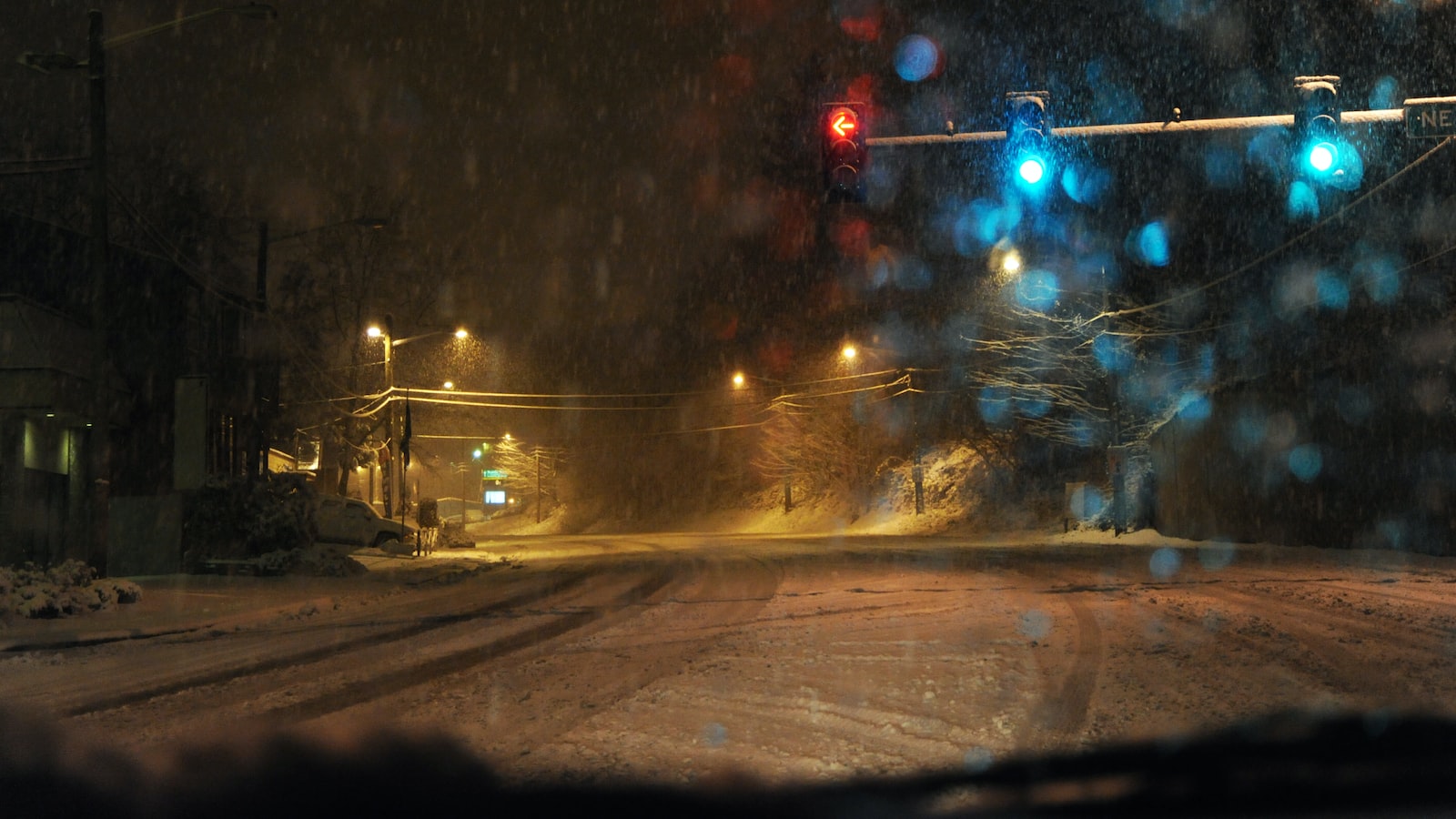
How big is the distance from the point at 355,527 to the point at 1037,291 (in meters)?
21.9

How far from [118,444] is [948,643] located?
22.0 metres

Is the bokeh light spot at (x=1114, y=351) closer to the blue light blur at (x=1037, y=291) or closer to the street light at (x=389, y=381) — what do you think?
the blue light blur at (x=1037, y=291)

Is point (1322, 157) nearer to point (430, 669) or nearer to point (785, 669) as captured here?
point (785, 669)

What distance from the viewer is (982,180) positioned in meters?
48.2

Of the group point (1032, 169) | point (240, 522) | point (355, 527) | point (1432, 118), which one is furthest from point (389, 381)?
point (1432, 118)

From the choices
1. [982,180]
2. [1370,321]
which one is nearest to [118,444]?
[1370,321]

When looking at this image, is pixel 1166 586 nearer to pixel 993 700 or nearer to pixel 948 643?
pixel 948 643

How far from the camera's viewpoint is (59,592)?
14.9 meters

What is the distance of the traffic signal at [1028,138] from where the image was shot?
13.8 m

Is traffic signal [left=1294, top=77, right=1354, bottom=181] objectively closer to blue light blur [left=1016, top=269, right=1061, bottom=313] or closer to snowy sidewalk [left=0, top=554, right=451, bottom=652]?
snowy sidewalk [left=0, top=554, right=451, bottom=652]

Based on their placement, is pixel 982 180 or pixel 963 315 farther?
pixel 963 315

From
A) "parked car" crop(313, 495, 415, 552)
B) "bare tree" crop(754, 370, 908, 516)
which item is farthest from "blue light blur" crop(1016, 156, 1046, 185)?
"bare tree" crop(754, 370, 908, 516)

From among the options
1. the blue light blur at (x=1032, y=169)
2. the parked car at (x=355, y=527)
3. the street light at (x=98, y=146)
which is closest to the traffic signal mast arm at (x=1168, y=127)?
the blue light blur at (x=1032, y=169)

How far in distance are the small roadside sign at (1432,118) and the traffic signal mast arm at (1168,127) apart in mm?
18
